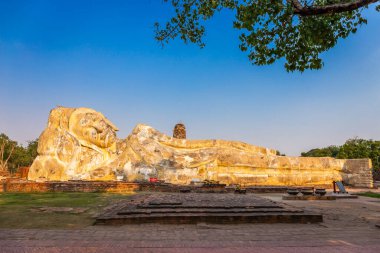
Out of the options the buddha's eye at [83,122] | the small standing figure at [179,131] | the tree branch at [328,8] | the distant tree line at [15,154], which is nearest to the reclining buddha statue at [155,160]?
the buddha's eye at [83,122]

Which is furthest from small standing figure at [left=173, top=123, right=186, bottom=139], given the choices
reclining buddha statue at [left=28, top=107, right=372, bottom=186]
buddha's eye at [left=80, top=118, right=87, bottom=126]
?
buddha's eye at [left=80, top=118, right=87, bottom=126]

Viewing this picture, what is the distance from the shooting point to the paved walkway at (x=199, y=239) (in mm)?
3830

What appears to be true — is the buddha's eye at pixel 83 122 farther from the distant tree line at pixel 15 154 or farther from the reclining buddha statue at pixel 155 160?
the distant tree line at pixel 15 154

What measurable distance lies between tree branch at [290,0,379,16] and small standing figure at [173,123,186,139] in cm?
1870

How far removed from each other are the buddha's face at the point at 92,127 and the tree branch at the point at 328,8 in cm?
1642

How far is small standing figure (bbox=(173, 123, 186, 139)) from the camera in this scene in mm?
24266

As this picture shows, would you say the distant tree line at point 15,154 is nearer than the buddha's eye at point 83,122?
No

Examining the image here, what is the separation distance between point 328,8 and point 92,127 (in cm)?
1706

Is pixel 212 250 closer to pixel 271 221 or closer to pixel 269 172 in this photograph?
pixel 271 221

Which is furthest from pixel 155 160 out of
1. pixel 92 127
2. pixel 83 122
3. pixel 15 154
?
pixel 15 154

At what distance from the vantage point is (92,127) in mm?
19906

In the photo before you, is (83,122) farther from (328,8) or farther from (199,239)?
(328,8)

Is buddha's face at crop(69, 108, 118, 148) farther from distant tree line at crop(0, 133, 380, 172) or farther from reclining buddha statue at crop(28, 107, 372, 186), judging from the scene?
distant tree line at crop(0, 133, 380, 172)

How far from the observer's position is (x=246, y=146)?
824 inches
